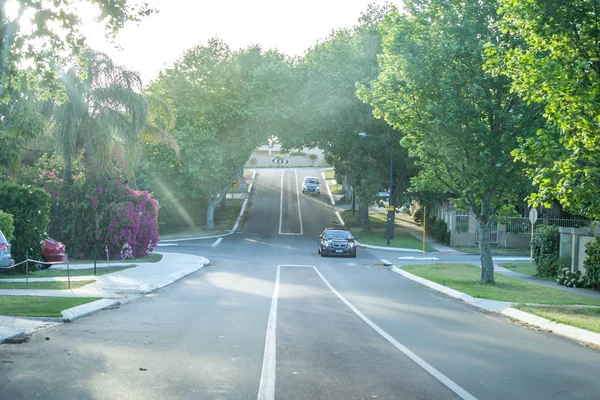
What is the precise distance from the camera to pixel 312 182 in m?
85.5

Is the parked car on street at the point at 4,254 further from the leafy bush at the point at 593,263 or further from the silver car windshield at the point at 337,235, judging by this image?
the silver car windshield at the point at 337,235

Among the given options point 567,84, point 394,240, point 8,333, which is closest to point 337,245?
point 394,240

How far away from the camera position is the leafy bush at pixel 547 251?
88.0 feet

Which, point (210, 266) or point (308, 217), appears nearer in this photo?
point (210, 266)

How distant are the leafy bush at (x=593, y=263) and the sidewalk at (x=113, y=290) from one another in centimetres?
1404

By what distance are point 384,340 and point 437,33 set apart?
14.5 metres

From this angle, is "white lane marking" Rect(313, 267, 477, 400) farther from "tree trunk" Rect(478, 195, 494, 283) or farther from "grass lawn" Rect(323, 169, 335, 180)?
"grass lawn" Rect(323, 169, 335, 180)

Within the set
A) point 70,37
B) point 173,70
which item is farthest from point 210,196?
point 70,37

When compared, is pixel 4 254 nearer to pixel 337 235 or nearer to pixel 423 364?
pixel 423 364

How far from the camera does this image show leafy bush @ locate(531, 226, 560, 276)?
88.0 ft

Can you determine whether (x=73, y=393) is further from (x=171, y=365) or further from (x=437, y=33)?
(x=437, y=33)

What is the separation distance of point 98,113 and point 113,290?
14.7 meters

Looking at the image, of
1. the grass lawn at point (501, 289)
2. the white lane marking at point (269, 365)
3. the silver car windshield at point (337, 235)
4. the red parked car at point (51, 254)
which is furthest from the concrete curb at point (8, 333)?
the silver car windshield at point (337, 235)

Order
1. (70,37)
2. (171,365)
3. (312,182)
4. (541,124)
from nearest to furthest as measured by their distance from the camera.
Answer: (171,365), (70,37), (541,124), (312,182)
